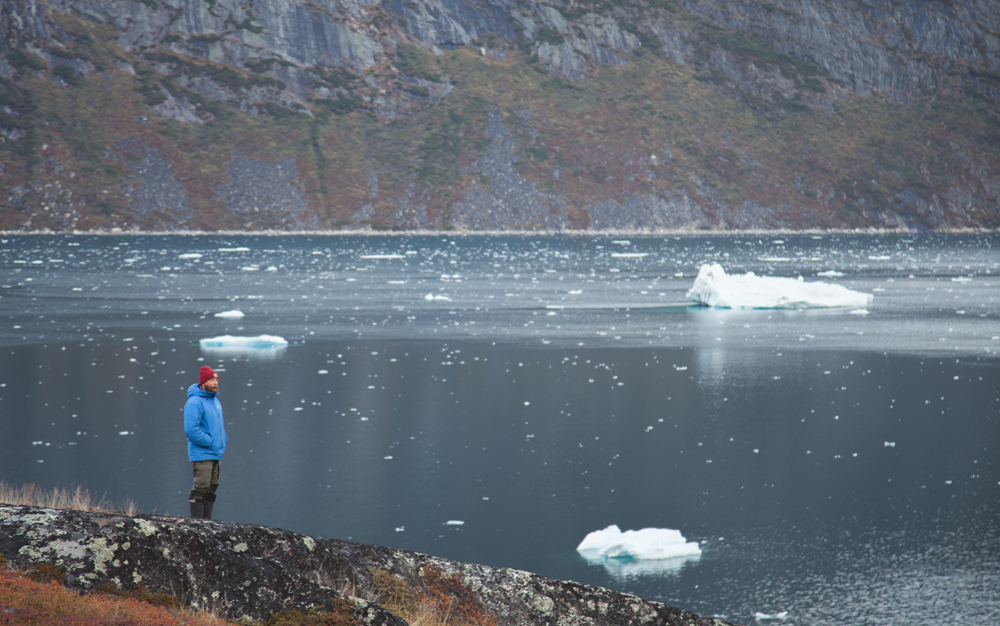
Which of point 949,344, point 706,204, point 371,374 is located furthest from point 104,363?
point 706,204

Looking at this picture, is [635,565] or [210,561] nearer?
[210,561]

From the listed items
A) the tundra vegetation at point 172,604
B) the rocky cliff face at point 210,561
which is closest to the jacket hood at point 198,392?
the rocky cliff face at point 210,561

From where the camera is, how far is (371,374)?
22828mm

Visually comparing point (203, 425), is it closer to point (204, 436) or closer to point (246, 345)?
point (204, 436)

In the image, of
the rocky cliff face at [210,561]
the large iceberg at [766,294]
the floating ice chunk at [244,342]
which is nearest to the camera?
the rocky cliff face at [210,561]

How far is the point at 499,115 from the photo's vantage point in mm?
159500

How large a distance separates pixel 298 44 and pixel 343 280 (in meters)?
122

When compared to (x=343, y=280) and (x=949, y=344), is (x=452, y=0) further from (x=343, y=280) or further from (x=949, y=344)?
(x=949, y=344)

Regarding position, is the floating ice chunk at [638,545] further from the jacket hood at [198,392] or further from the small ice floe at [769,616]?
the jacket hood at [198,392]

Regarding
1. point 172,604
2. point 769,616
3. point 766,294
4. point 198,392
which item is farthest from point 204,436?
point 766,294

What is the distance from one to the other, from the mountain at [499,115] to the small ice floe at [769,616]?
128 m

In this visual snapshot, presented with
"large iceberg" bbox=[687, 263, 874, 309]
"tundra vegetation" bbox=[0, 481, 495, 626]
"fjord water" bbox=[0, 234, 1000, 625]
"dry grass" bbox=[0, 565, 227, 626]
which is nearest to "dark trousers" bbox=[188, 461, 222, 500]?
"tundra vegetation" bbox=[0, 481, 495, 626]

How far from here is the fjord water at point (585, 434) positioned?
1134 cm

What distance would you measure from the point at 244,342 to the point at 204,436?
66.4 ft
